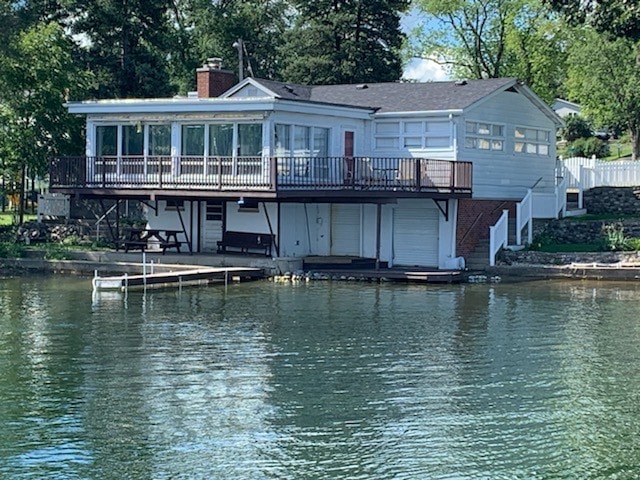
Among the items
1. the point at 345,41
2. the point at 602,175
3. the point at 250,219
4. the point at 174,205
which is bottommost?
the point at 250,219

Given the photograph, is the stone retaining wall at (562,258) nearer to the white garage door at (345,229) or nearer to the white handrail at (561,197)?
the white handrail at (561,197)

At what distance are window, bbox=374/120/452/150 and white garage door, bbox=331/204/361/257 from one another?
2.50 m

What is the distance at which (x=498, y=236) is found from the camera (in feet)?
112

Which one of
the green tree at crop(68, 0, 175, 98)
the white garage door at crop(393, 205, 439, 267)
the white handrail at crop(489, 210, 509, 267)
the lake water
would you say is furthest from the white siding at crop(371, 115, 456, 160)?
the green tree at crop(68, 0, 175, 98)

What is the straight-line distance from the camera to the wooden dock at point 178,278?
29500 millimetres

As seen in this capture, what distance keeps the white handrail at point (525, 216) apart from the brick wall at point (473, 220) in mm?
868

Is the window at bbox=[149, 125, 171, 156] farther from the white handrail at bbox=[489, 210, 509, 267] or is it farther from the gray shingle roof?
the white handrail at bbox=[489, 210, 509, 267]

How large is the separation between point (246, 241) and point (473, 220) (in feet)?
24.2

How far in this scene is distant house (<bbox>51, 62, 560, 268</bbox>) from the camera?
3306 centimetres

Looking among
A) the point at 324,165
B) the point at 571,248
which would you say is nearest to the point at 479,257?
the point at 571,248

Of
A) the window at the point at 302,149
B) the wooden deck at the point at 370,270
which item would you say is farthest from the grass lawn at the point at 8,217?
the wooden deck at the point at 370,270

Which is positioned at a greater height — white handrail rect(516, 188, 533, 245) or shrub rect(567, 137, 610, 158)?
shrub rect(567, 137, 610, 158)

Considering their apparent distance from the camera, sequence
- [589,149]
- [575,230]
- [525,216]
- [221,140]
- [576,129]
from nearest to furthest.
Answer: [221,140]
[525,216]
[575,230]
[589,149]
[576,129]

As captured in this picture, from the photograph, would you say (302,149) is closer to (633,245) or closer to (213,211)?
(213,211)
